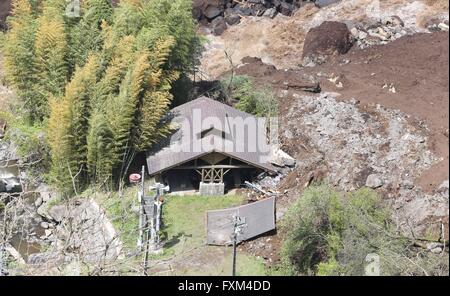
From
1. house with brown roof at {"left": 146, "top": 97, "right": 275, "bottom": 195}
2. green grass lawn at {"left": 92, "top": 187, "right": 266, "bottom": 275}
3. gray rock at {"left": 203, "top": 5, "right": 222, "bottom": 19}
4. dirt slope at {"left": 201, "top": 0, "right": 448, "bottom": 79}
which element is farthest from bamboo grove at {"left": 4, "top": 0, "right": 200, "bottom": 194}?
gray rock at {"left": 203, "top": 5, "right": 222, "bottom": 19}

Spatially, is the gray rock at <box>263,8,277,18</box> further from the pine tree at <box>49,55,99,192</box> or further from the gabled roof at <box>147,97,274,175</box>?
the pine tree at <box>49,55,99,192</box>

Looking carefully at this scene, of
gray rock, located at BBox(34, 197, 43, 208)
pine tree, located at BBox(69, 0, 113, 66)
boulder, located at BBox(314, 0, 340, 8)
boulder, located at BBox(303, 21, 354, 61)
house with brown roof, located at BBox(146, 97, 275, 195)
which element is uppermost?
boulder, located at BBox(314, 0, 340, 8)

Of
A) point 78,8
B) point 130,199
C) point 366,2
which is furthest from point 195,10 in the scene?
point 130,199

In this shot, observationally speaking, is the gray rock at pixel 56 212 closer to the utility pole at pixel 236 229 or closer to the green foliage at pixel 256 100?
the utility pole at pixel 236 229

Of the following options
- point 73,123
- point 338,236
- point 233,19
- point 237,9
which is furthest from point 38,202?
point 237,9

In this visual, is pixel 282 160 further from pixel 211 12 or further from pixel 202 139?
pixel 211 12
